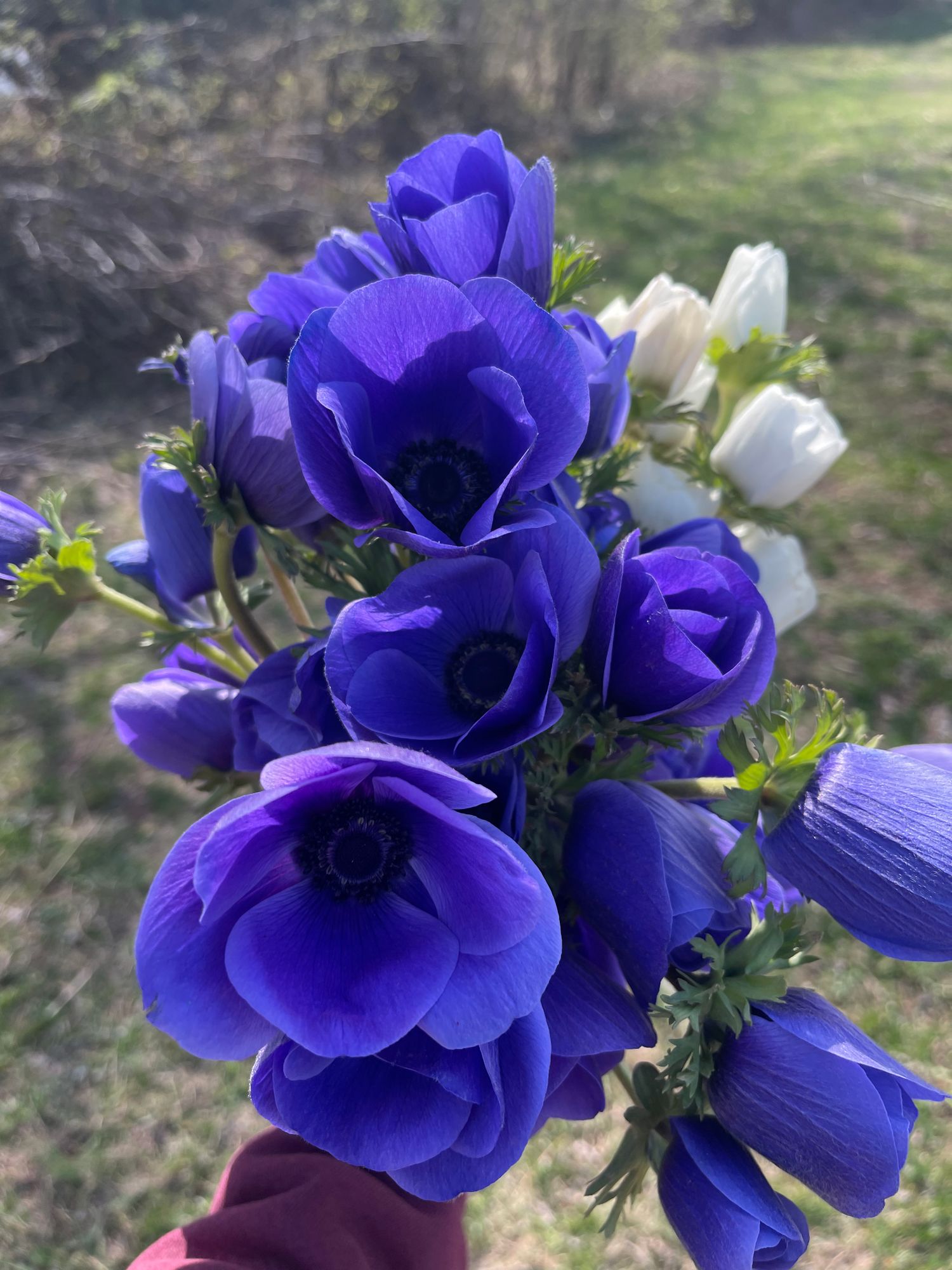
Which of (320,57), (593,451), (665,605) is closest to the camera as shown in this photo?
(665,605)

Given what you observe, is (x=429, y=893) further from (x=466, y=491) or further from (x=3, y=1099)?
(x=3, y=1099)

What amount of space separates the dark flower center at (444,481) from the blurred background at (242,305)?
1.76 meters

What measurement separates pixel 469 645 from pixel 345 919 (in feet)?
0.64

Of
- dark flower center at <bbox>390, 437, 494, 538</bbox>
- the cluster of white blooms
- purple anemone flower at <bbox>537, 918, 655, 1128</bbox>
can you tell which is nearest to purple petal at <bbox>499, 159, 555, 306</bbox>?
dark flower center at <bbox>390, 437, 494, 538</bbox>

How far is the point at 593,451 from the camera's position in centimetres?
72

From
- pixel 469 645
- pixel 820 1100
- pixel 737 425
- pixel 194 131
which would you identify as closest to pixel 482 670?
pixel 469 645

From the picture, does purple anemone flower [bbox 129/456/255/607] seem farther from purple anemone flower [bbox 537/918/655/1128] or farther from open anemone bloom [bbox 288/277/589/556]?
purple anemone flower [bbox 537/918/655/1128]

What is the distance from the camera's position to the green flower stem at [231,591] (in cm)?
69

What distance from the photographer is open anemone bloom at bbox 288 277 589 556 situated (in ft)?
1.76

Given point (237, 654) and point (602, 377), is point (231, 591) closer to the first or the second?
point (237, 654)

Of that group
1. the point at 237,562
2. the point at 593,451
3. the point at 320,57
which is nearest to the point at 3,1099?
the point at 237,562

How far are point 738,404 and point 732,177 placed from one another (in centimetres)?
685

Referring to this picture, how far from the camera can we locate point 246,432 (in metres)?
0.62

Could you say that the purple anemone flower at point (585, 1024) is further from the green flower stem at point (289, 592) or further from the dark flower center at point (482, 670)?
the green flower stem at point (289, 592)
